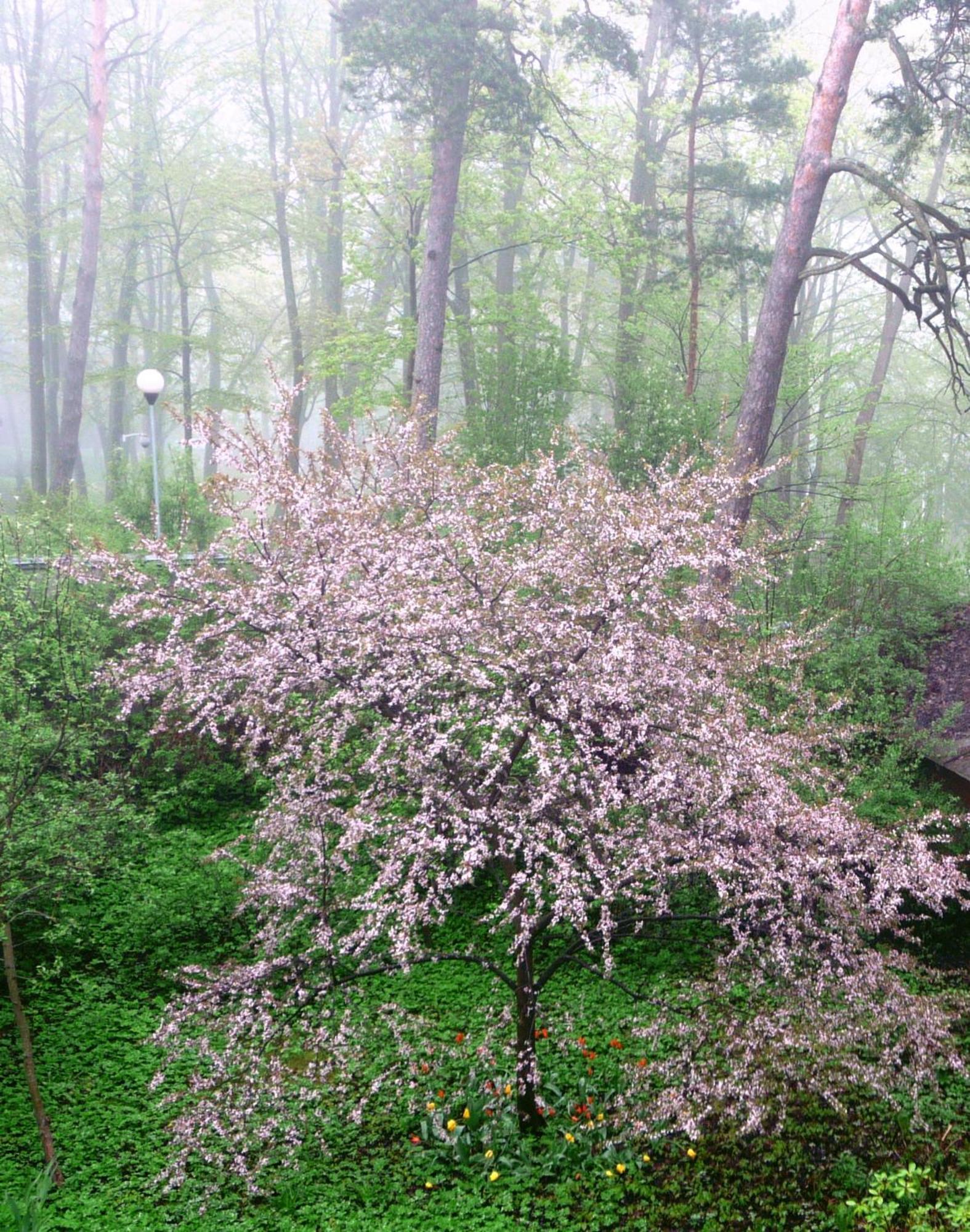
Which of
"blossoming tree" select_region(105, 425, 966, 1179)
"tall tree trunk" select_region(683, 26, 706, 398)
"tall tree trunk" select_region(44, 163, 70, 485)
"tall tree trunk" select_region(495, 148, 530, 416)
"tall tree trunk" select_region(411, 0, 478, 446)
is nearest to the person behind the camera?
"blossoming tree" select_region(105, 425, 966, 1179)

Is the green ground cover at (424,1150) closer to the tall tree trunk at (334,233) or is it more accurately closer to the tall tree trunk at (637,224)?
the tall tree trunk at (637,224)

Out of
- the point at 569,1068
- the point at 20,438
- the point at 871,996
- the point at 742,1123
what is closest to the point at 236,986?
the point at 569,1068

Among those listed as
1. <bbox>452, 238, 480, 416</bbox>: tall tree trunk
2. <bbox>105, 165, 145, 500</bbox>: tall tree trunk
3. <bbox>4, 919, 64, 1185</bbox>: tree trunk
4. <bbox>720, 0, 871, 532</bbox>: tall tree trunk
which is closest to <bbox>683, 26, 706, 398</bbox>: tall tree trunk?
<bbox>720, 0, 871, 532</bbox>: tall tree trunk

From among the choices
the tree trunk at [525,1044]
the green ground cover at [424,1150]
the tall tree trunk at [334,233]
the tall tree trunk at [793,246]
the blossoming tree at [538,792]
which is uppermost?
the tall tree trunk at [334,233]

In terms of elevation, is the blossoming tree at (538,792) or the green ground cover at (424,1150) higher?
the blossoming tree at (538,792)

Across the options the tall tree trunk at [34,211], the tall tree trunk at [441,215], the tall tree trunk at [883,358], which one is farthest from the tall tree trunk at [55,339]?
the tall tree trunk at [883,358]

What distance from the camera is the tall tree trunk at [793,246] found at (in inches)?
361

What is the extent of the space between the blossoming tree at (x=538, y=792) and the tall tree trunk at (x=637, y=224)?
23.1ft

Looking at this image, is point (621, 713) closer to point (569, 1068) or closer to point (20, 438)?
point (569, 1068)

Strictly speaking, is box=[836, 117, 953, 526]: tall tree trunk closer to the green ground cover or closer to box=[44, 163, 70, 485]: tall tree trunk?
the green ground cover

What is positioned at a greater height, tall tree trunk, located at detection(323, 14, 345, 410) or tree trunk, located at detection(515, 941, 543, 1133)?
tall tree trunk, located at detection(323, 14, 345, 410)

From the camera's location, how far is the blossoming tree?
14.0 feet

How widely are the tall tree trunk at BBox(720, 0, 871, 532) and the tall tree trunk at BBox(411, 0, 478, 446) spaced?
388 centimetres

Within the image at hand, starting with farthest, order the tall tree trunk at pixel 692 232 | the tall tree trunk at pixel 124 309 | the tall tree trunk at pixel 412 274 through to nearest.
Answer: the tall tree trunk at pixel 124 309 → the tall tree trunk at pixel 412 274 → the tall tree trunk at pixel 692 232
